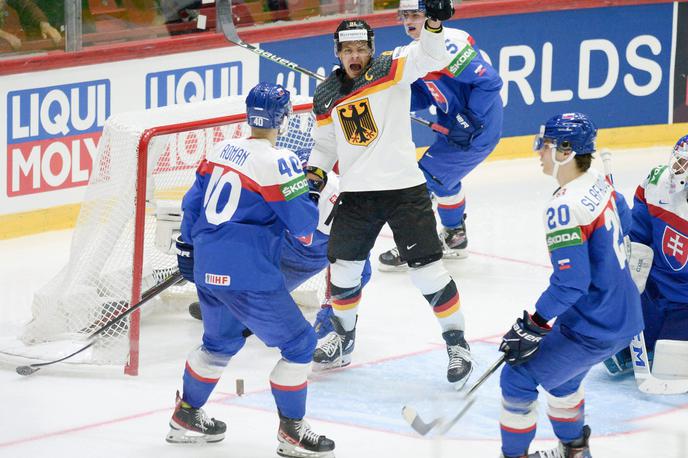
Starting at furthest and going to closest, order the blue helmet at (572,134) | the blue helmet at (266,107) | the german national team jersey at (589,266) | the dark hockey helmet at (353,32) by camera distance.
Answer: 1. the dark hockey helmet at (353,32)
2. the blue helmet at (266,107)
3. the blue helmet at (572,134)
4. the german national team jersey at (589,266)

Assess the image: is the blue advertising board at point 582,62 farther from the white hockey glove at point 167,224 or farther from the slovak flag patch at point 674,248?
the slovak flag patch at point 674,248

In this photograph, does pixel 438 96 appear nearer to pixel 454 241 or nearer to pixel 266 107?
pixel 454 241

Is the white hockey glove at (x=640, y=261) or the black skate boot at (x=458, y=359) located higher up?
the white hockey glove at (x=640, y=261)

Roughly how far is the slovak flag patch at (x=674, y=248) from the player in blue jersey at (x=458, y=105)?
131cm

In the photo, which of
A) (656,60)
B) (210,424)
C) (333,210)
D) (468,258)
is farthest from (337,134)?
(656,60)

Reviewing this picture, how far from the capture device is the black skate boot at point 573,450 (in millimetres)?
4410

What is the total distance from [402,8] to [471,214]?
2.02 metres

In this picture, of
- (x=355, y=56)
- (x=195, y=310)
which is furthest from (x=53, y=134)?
(x=355, y=56)

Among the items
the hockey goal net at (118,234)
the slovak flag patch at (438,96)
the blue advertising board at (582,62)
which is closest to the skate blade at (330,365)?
the hockey goal net at (118,234)

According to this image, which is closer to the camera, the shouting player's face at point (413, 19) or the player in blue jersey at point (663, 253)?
the player in blue jersey at point (663, 253)

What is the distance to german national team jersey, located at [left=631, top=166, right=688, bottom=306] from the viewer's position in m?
5.30

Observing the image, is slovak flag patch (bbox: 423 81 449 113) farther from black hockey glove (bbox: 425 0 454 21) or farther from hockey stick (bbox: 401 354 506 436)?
hockey stick (bbox: 401 354 506 436)

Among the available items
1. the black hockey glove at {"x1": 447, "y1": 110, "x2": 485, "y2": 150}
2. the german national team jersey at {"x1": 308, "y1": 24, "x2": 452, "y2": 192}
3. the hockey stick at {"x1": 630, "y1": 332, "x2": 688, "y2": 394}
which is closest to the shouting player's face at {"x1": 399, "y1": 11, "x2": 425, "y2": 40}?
the black hockey glove at {"x1": 447, "y1": 110, "x2": 485, "y2": 150}

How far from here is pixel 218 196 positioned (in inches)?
176
